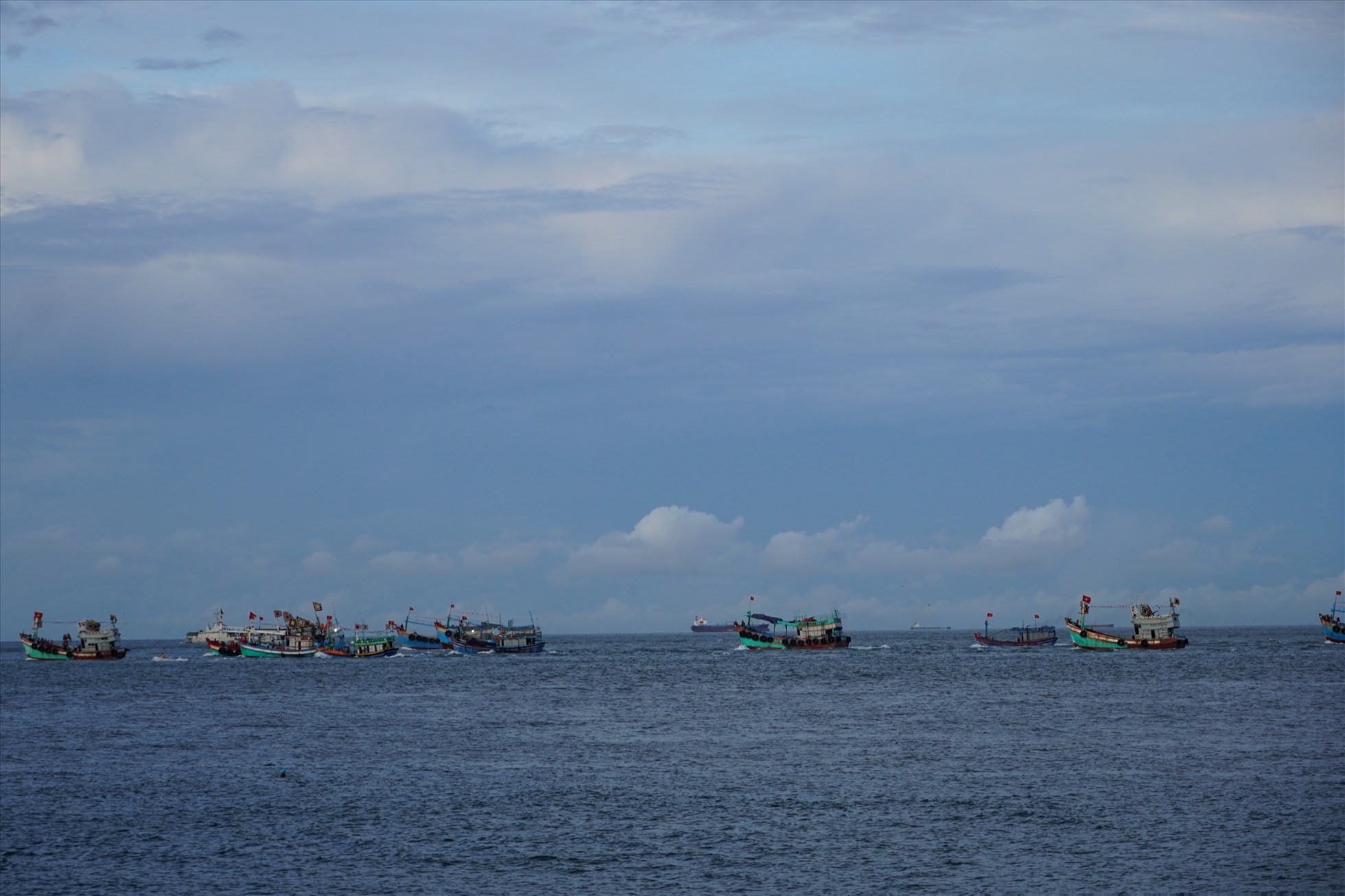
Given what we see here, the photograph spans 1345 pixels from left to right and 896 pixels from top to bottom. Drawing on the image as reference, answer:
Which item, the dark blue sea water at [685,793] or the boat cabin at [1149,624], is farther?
the boat cabin at [1149,624]

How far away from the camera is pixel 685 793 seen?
62.7 metres

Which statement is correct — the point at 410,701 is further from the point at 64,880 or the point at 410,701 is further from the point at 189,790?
the point at 64,880

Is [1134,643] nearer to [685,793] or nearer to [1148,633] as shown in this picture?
[1148,633]

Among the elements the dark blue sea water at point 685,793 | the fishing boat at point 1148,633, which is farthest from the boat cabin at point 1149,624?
the dark blue sea water at point 685,793

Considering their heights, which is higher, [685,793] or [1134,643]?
[1134,643]

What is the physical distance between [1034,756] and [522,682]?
79.2m

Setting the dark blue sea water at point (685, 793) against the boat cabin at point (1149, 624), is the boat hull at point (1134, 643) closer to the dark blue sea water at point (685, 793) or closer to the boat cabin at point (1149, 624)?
the boat cabin at point (1149, 624)

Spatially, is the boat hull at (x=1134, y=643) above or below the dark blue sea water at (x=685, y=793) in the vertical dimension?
above

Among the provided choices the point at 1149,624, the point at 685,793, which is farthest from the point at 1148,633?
the point at 685,793

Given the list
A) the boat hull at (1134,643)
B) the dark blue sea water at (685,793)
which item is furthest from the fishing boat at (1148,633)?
the dark blue sea water at (685,793)

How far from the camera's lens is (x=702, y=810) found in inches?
2283

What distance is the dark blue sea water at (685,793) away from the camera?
4747 cm

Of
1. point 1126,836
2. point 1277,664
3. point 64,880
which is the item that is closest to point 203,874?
point 64,880

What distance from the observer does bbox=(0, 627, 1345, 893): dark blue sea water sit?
47.5m
